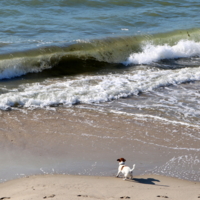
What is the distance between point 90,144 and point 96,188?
137 centimetres

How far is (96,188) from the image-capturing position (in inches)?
A: 165

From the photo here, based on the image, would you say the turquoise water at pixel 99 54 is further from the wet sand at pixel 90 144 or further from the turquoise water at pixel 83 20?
the wet sand at pixel 90 144

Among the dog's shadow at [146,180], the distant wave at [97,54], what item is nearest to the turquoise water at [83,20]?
the distant wave at [97,54]

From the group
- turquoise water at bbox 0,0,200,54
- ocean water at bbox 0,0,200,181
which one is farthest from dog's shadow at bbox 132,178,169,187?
turquoise water at bbox 0,0,200,54

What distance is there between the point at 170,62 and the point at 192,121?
5.00 metres

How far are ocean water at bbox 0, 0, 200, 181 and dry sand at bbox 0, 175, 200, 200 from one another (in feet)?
4.31

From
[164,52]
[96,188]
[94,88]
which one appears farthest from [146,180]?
[164,52]

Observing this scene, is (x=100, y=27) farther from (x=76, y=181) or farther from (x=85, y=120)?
(x=76, y=181)

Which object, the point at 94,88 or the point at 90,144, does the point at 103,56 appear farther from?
the point at 90,144

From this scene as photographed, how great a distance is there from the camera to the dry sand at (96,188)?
395 centimetres

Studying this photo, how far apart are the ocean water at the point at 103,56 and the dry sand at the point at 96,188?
131cm

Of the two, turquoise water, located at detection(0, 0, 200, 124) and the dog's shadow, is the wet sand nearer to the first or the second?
the dog's shadow

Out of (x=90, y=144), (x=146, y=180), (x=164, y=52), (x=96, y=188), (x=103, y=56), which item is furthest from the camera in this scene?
(x=164, y=52)

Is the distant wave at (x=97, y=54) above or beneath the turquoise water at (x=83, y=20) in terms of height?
beneath
